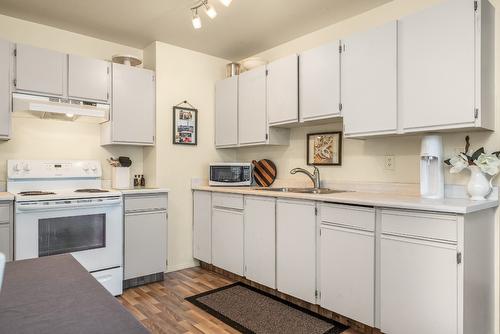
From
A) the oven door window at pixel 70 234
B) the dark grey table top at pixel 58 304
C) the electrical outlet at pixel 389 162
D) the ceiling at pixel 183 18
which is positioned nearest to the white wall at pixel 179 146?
the ceiling at pixel 183 18

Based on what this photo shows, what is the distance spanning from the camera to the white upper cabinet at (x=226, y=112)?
3695 mm

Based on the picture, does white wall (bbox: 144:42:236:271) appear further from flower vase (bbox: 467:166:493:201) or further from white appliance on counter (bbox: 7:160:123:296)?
flower vase (bbox: 467:166:493:201)

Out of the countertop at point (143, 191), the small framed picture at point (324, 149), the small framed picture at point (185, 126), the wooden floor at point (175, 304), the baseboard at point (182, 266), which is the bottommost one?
the wooden floor at point (175, 304)

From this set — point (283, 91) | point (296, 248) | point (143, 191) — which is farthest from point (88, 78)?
point (296, 248)

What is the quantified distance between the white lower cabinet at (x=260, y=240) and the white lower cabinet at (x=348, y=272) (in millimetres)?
535

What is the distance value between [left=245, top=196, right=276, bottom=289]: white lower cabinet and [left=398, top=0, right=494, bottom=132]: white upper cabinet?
1.31m

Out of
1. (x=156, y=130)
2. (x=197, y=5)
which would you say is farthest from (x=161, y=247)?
(x=197, y=5)

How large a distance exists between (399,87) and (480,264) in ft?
4.06

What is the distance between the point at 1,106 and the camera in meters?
2.69

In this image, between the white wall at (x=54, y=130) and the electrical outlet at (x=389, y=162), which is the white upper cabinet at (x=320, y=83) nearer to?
the electrical outlet at (x=389, y=162)

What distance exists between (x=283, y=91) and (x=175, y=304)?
7.03 feet

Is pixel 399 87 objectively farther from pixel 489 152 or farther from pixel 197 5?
pixel 197 5

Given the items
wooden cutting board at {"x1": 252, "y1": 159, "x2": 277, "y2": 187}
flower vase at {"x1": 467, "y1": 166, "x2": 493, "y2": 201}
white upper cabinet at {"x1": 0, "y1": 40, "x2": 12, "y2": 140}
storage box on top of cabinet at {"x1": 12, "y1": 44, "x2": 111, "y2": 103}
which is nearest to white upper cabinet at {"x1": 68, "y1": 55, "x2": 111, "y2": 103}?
storage box on top of cabinet at {"x1": 12, "y1": 44, "x2": 111, "y2": 103}

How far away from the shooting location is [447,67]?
204 centimetres
